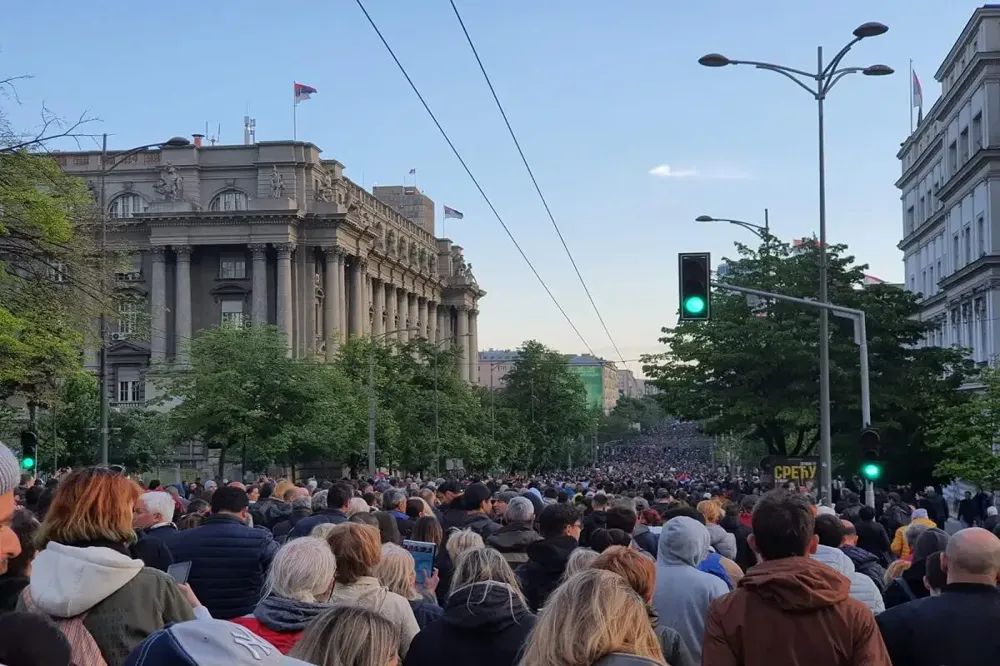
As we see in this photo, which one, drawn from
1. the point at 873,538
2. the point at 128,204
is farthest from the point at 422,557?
the point at 128,204

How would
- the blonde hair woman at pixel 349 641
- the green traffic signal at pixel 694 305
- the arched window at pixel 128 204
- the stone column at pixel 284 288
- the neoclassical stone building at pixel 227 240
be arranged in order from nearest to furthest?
the blonde hair woman at pixel 349 641 < the green traffic signal at pixel 694 305 < the neoclassical stone building at pixel 227 240 < the stone column at pixel 284 288 < the arched window at pixel 128 204

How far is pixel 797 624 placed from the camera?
5.42m

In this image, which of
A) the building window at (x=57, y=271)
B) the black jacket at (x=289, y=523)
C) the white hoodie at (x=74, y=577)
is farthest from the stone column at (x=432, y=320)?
the white hoodie at (x=74, y=577)

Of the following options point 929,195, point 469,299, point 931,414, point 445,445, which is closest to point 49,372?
point 931,414

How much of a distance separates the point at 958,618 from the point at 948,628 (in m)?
0.06

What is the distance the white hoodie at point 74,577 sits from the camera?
18.0ft

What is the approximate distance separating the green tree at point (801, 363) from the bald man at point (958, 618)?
1497 inches

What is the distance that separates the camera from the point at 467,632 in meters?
5.86

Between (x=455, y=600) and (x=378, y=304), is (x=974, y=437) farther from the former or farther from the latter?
(x=378, y=304)

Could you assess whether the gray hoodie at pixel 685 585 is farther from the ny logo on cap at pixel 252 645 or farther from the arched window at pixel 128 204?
the arched window at pixel 128 204

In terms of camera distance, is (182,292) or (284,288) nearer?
(182,292)

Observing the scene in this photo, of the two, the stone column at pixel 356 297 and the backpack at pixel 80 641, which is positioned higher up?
the stone column at pixel 356 297

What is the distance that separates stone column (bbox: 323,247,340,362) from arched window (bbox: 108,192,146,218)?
39.8ft

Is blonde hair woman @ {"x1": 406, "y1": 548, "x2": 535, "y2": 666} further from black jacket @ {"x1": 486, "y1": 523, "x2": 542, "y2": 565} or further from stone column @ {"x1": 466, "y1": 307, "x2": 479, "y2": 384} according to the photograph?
stone column @ {"x1": 466, "y1": 307, "x2": 479, "y2": 384}
